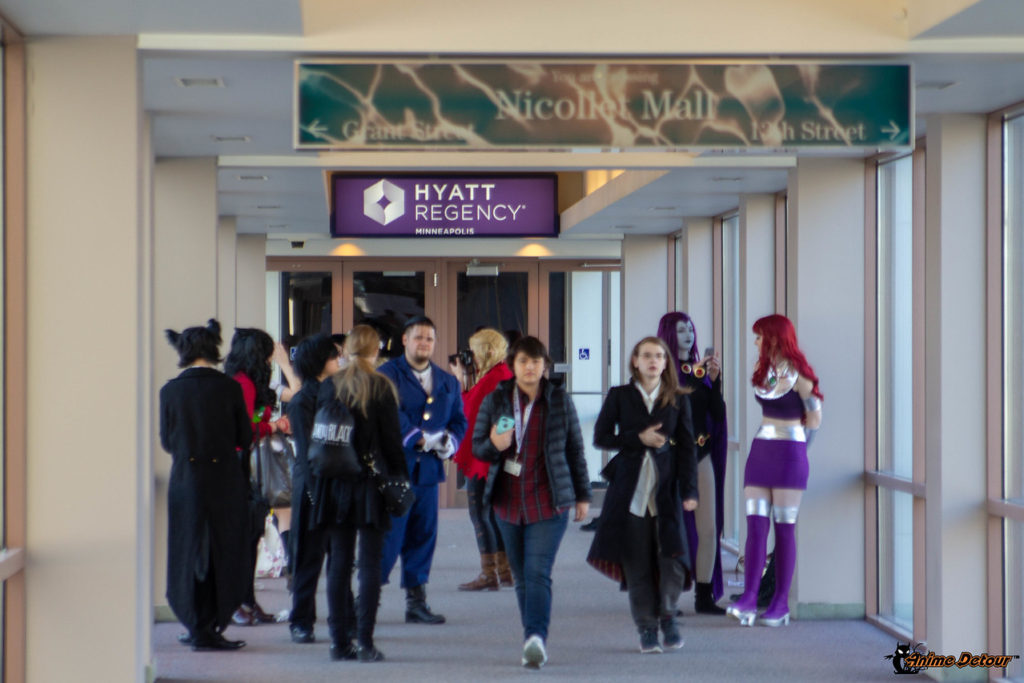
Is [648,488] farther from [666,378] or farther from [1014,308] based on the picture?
[1014,308]

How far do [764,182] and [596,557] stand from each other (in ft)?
10.8

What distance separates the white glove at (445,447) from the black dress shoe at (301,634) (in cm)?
127

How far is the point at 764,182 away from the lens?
30.3ft

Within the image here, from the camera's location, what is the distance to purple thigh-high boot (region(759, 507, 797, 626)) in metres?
7.97

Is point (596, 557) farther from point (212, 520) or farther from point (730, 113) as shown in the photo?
point (730, 113)

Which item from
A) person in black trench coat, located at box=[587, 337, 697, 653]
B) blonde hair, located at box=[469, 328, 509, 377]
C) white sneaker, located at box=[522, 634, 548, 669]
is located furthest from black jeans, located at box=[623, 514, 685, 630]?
blonde hair, located at box=[469, 328, 509, 377]

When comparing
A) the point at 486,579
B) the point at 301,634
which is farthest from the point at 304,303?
the point at 301,634

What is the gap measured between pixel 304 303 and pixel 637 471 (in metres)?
8.49

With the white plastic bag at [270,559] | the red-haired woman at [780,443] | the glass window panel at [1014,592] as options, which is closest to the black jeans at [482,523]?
the white plastic bag at [270,559]

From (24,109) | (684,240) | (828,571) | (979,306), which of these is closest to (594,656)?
(828,571)

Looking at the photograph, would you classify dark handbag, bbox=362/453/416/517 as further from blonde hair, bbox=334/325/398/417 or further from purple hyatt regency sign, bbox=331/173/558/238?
purple hyatt regency sign, bbox=331/173/558/238

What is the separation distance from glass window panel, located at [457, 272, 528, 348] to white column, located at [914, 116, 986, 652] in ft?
28.4

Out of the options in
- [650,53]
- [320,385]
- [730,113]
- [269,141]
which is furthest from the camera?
[269,141]

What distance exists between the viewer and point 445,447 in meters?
8.06
